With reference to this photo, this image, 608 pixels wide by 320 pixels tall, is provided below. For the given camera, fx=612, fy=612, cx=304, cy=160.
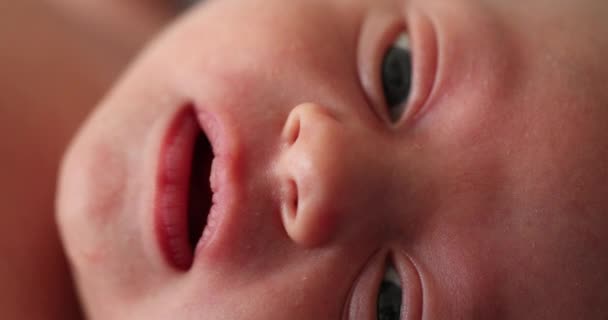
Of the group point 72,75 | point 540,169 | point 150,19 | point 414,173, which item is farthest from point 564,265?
point 150,19

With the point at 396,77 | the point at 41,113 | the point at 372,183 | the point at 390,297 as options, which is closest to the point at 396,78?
the point at 396,77

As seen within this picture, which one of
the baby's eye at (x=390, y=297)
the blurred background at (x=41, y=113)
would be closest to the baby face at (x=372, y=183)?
the baby's eye at (x=390, y=297)

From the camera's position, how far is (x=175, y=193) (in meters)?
0.93

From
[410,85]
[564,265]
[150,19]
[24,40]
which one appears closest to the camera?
[564,265]

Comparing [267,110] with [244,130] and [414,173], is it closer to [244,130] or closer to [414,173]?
[244,130]

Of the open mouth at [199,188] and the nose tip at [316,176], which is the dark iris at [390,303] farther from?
the open mouth at [199,188]

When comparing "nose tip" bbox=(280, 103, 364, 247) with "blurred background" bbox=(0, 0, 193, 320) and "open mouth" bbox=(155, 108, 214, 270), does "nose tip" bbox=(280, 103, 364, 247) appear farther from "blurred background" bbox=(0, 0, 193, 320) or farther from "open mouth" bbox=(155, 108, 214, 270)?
"blurred background" bbox=(0, 0, 193, 320)

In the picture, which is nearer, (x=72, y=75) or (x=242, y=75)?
(x=242, y=75)

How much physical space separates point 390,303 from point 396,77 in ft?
1.15

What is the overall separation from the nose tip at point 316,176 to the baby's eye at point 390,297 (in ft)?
0.40

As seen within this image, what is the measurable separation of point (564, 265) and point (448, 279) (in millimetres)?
160

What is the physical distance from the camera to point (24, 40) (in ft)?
4.09

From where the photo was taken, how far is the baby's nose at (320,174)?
837 millimetres

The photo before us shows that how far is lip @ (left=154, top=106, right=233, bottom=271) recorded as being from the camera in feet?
2.87
